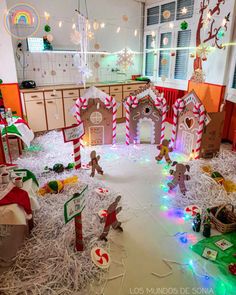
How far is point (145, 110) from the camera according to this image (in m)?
4.07

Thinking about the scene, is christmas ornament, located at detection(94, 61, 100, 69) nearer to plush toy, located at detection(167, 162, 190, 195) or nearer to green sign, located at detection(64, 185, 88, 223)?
plush toy, located at detection(167, 162, 190, 195)

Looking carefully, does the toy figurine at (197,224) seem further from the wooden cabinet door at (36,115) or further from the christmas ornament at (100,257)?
the wooden cabinet door at (36,115)

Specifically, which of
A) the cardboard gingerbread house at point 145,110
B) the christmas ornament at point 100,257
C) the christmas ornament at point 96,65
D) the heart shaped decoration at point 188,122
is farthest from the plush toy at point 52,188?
the christmas ornament at point 96,65

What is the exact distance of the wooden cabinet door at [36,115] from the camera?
4.47 meters

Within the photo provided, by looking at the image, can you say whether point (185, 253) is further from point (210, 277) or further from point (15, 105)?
point (15, 105)

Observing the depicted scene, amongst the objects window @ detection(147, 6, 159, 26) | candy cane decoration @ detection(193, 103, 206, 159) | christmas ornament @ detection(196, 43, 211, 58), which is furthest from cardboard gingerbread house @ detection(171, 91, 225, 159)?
window @ detection(147, 6, 159, 26)

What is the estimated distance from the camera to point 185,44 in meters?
5.00

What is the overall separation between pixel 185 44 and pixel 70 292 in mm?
4973

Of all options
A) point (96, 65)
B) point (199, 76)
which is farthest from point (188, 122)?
point (96, 65)

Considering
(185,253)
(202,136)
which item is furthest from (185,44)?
(185,253)

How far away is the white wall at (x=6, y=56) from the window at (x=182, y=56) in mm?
3410

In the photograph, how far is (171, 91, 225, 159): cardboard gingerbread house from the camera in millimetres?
3492

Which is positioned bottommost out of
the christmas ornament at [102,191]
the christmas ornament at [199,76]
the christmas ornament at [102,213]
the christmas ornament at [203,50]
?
the christmas ornament at [102,213]

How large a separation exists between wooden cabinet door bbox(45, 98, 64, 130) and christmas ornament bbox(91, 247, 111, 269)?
11.0 feet
